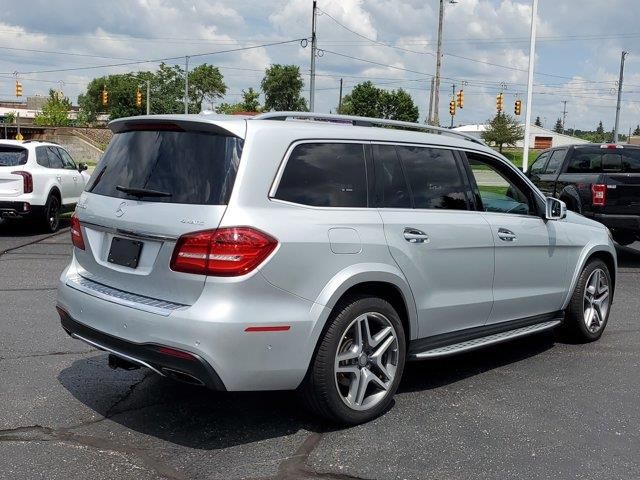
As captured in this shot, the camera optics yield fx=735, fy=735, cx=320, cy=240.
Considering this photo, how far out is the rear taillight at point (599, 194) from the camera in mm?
11008

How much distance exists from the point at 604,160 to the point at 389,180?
8413mm

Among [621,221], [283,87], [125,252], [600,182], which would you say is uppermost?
[283,87]

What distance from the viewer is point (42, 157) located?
13.9 meters

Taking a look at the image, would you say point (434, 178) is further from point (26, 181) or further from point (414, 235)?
point (26, 181)

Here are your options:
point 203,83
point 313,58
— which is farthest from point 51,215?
point 203,83

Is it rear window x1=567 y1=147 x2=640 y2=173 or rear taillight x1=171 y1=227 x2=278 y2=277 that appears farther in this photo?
rear window x1=567 y1=147 x2=640 y2=173

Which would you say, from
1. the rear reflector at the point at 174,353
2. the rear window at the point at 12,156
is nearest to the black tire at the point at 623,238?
the rear reflector at the point at 174,353

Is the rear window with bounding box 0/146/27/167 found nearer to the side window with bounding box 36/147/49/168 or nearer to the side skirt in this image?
the side window with bounding box 36/147/49/168

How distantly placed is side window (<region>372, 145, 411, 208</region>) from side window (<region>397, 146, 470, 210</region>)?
2.6 inches

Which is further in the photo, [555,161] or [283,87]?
[283,87]

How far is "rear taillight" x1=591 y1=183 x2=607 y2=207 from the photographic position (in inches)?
433

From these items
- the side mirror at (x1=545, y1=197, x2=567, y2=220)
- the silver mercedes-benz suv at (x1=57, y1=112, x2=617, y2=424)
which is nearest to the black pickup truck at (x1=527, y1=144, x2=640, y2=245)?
the side mirror at (x1=545, y1=197, x2=567, y2=220)

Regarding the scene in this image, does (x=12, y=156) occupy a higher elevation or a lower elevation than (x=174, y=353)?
higher

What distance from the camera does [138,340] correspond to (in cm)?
387
